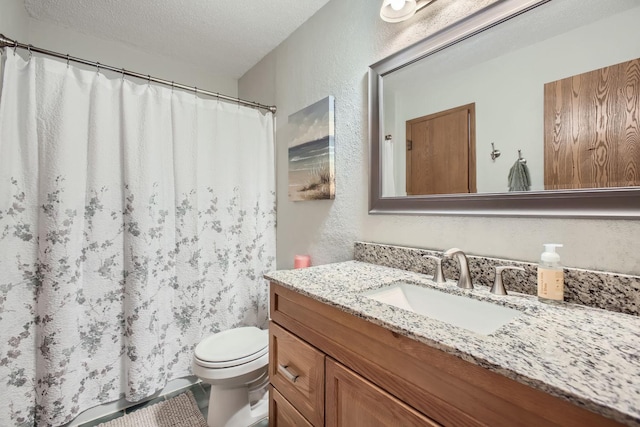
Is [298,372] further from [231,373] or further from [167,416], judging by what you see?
[167,416]

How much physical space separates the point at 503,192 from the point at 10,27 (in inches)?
94.1

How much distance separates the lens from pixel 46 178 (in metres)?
1.29

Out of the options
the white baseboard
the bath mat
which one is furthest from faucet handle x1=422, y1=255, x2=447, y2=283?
the white baseboard

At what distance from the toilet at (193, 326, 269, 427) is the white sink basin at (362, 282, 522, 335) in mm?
772

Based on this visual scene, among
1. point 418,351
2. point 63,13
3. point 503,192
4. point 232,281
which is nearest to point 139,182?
point 232,281

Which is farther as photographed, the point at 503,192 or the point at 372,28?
the point at 372,28

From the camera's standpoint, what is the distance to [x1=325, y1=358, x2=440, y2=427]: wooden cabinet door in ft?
2.01

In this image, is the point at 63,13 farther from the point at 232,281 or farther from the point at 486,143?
the point at 486,143

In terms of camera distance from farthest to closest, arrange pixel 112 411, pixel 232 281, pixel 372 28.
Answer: pixel 232 281, pixel 112 411, pixel 372 28

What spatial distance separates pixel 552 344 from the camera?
525 millimetres

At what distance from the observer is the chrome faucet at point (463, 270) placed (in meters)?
0.90

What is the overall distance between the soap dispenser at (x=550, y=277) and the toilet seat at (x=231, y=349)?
1187mm

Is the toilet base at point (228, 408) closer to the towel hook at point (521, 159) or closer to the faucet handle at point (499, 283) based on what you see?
the faucet handle at point (499, 283)

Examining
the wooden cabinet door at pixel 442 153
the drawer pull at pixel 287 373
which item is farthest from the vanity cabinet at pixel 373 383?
the wooden cabinet door at pixel 442 153
